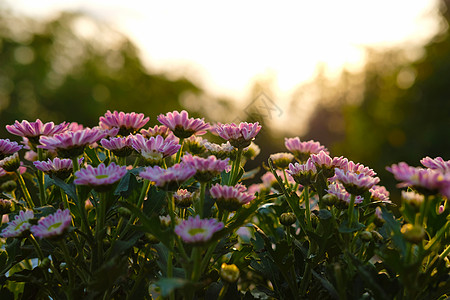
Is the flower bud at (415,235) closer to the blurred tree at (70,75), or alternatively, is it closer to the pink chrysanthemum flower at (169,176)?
the pink chrysanthemum flower at (169,176)

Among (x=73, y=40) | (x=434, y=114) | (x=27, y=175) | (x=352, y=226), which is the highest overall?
(x=73, y=40)

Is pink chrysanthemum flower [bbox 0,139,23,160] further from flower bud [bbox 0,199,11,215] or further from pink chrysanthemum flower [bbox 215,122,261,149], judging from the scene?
pink chrysanthemum flower [bbox 215,122,261,149]

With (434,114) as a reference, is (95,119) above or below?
above

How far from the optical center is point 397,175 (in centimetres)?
68

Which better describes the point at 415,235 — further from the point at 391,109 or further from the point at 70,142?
the point at 391,109

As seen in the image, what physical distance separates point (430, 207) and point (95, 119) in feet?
46.9

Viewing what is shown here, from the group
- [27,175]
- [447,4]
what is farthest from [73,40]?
[27,175]

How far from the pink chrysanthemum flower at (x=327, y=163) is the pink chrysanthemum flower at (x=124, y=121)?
415 millimetres

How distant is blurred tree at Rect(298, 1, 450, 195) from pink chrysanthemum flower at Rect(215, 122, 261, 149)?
8492mm

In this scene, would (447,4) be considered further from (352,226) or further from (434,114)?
(352,226)

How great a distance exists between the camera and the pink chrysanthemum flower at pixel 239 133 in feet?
2.94

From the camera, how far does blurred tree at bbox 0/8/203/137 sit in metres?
13.9

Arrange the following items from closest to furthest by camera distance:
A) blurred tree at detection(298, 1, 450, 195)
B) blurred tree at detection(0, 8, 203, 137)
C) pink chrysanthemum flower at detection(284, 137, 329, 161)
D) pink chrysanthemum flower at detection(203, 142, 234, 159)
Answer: pink chrysanthemum flower at detection(203, 142, 234, 159) → pink chrysanthemum flower at detection(284, 137, 329, 161) → blurred tree at detection(298, 1, 450, 195) → blurred tree at detection(0, 8, 203, 137)

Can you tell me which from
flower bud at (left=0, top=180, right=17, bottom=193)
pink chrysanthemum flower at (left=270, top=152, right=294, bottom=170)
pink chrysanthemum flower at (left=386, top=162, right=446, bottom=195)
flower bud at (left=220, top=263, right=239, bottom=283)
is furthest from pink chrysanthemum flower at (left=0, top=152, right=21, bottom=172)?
pink chrysanthemum flower at (left=386, top=162, right=446, bottom=195)
